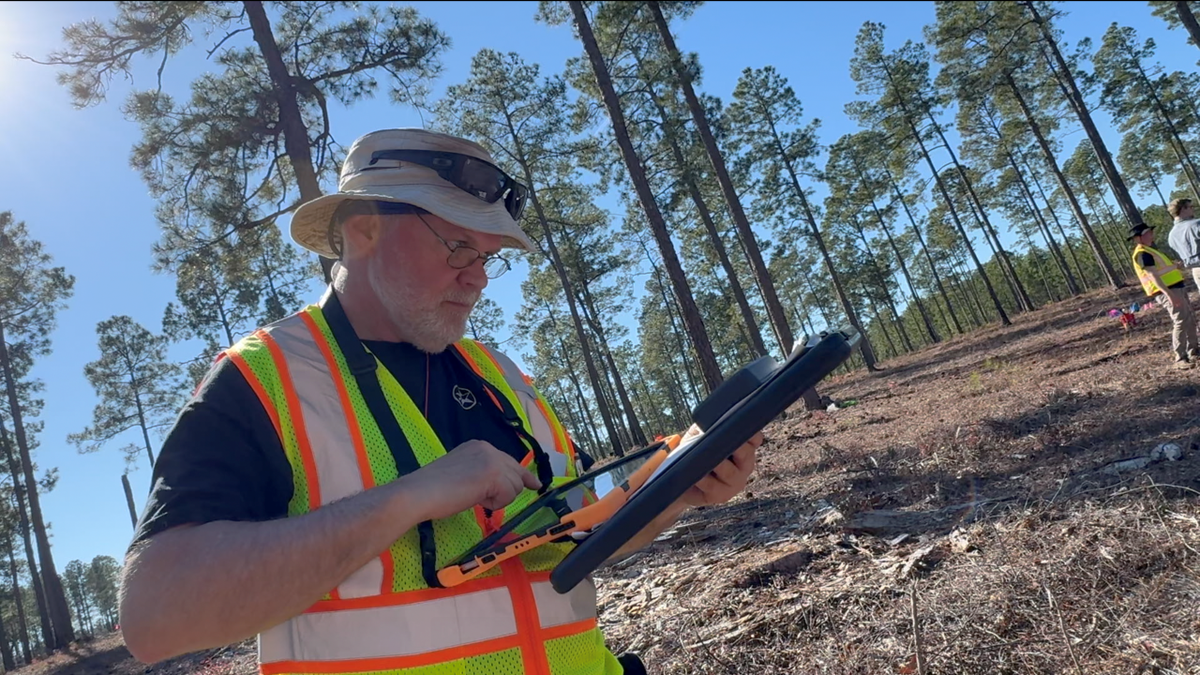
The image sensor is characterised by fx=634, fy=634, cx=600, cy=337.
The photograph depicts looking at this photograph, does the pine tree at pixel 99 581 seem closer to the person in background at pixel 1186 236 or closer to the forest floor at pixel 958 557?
the forest floor at pixel 958 557

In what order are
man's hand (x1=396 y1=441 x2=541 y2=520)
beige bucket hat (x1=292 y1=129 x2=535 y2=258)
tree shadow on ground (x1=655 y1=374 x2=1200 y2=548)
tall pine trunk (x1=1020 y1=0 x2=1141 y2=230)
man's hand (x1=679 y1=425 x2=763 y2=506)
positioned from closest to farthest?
man's hand (x1=396 y1=441 x2=541 y2=520) < man's hand (x1=679 y1=425 x2=763 y2=506) < beige bucket hat (x1=292 y1=129 x2=535 y2=258) < tree shadow on ground (x1=655 y1=374 x2=1200 y2=548) < tall pine trunk (x1=1020 y1=0 x2=1141 y2=230)

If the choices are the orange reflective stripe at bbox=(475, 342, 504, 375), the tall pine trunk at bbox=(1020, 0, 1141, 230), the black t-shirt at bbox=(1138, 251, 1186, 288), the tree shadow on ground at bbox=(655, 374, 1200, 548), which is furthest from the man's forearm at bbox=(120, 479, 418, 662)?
the tall pine trunk at bbox=(1020, 0, 1141, 230)

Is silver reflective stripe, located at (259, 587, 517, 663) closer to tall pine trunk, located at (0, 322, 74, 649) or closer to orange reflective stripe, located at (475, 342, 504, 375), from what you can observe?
orange reflective stripe, located at (475, 342, 504, 375)

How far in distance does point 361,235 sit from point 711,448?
1088 mm

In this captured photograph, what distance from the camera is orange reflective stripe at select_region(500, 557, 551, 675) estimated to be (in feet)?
4.23

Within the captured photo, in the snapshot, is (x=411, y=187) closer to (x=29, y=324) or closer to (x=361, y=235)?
(x=361, y=235)

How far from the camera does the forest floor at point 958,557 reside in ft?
7.89

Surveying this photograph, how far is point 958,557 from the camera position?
3262mm

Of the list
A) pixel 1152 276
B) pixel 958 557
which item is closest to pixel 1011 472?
pixel 958 557

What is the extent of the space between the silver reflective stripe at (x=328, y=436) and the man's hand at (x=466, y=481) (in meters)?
0.16

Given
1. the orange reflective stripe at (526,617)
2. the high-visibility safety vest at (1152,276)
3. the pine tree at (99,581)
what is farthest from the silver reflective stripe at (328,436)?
the pine tree at (99,581)

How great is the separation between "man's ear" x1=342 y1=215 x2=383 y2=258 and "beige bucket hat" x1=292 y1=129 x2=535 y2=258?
6cm

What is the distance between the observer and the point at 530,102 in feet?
61.6

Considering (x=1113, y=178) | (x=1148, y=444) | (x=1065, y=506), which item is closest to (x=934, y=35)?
(x=1113, y=178)
